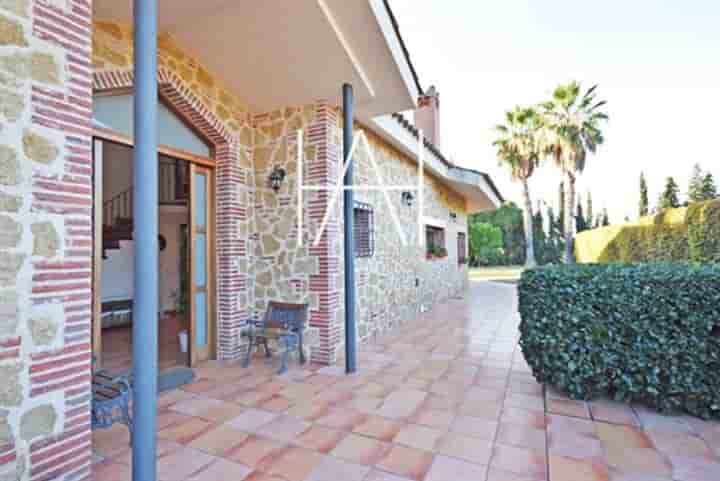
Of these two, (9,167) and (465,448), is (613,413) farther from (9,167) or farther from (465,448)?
(9,167)

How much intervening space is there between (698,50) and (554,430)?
8201 mm

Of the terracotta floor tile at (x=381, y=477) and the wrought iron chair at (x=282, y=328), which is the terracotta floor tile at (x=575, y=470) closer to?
the terracotta floor tile at (x=381, y=477)

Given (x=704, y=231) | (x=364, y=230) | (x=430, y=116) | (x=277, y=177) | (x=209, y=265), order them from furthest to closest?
(x=430, y=116)
(x=704, y=231)
(x=364, y=230)
(x=277, y=177)
(x=209, y=265)

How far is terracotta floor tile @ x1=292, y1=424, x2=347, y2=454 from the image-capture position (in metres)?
2.44

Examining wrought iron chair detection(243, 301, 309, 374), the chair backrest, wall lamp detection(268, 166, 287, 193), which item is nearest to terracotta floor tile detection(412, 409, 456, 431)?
wrought iron chair detection(243, 301, 309, 374)

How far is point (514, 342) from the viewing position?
17.3 feet

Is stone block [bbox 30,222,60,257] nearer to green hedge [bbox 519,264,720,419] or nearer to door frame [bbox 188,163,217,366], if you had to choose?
door frame [bbox 188,163,217,366]

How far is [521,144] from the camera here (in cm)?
1522

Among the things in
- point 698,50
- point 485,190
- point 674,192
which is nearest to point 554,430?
point 698,50

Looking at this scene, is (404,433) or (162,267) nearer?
(404,433)

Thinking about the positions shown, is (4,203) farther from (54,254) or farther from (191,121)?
(191,121)

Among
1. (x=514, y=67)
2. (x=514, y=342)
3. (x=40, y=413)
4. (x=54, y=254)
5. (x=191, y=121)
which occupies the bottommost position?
(x=514, y=342)

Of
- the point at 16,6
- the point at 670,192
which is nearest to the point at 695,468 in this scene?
the point at 16,6

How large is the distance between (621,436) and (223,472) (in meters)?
2.79
